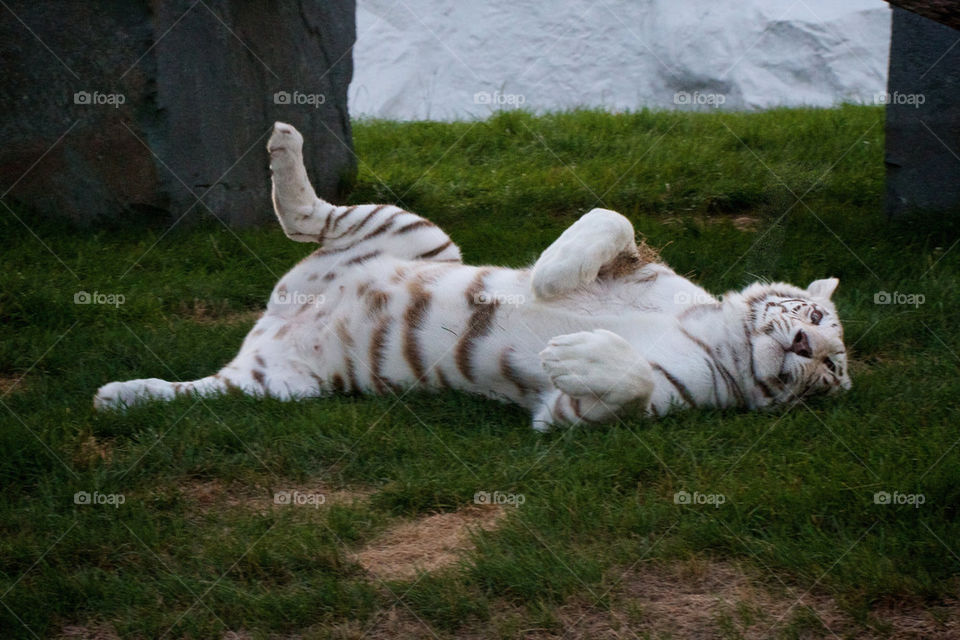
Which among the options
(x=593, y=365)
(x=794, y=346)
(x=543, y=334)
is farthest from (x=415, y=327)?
(x=794, y=346)

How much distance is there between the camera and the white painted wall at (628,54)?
1156 cm

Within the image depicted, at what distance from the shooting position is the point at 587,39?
11820 mm

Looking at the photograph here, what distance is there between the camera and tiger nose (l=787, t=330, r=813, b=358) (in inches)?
144

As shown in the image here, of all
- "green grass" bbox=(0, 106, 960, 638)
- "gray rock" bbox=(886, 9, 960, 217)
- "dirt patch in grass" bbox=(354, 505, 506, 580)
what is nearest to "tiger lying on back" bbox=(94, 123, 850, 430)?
"green grass" bbox=(0, 106, 960, 638)

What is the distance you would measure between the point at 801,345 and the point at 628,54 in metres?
8.61

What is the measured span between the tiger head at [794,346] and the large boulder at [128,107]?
3.30 meters

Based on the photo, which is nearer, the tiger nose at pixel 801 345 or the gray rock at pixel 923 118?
the tiger nose at pixel 801 345

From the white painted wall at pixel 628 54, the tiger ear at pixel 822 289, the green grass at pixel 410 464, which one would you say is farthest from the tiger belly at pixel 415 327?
the white painted wall at pixel 628 54

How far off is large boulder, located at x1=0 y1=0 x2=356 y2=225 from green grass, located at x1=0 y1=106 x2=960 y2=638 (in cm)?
24

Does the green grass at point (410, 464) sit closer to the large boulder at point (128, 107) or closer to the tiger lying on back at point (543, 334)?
the tiger lying on back at point (543, 334)

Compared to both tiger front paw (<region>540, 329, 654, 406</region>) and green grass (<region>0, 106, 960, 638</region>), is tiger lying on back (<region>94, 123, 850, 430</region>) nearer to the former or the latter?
tiger front paw (<region>540, 329, 654, 406</region>)

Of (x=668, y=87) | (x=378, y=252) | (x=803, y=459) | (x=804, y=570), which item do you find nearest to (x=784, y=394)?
(x=803, y=459)

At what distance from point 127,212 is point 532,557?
392 cm

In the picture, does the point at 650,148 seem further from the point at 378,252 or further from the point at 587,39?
the point at 587,39
